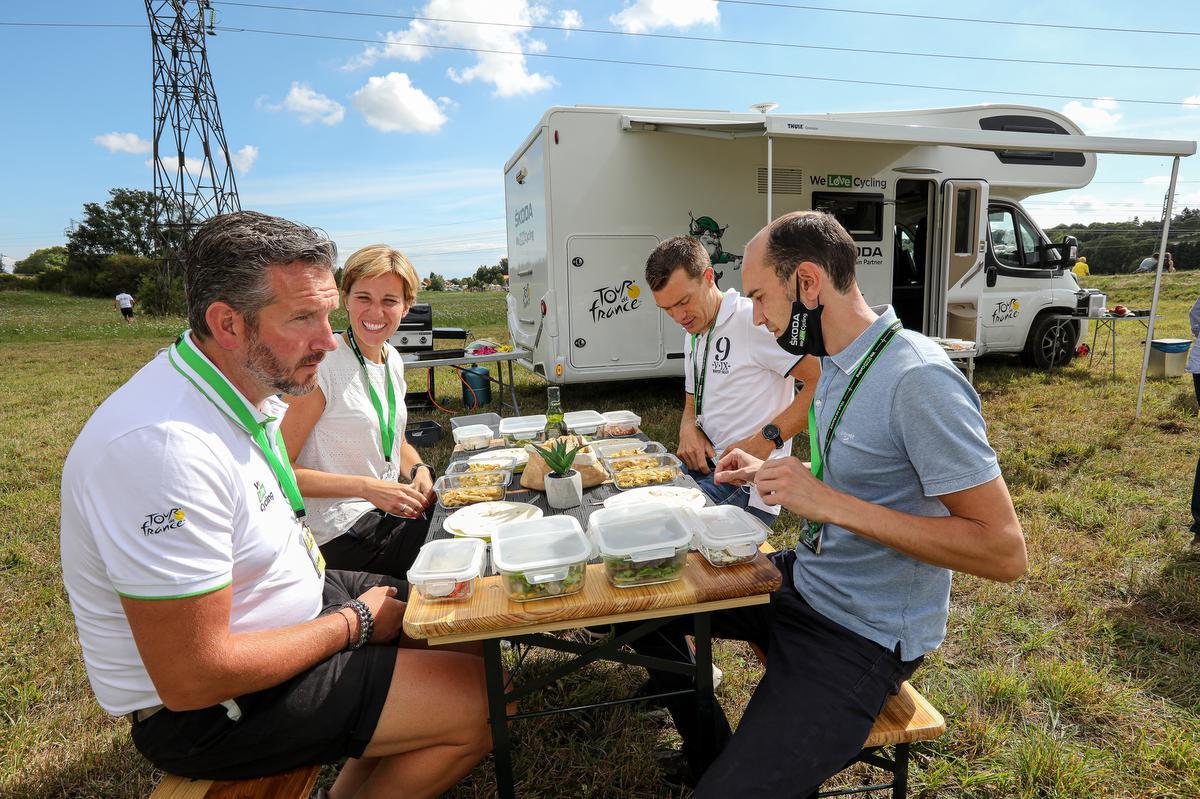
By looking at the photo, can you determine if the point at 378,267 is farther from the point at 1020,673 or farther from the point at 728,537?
the point at 1020,673

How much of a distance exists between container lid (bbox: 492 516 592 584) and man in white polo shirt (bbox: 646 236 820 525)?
127cm

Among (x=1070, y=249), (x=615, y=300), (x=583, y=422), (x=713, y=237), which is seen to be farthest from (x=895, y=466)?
(x=1070, y=249)

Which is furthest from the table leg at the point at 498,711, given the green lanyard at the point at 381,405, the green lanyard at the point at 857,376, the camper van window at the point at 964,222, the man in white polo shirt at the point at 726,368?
the camper van window at the point at 964,222

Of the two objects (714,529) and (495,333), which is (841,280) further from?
(495,333)

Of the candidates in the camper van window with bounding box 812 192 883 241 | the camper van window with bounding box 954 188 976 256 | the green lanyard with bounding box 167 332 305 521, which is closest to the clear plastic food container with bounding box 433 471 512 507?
the green lanyard with bounding box 167 332 305 521

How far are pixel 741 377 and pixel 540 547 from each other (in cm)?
168

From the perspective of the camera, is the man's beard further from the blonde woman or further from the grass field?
the grass field

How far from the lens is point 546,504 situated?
2.35m

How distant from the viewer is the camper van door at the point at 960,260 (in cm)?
754

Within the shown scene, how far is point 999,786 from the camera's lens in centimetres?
221

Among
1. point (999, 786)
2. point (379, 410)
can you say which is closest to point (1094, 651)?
point (999, 786)

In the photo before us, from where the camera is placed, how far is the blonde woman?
8.14ft

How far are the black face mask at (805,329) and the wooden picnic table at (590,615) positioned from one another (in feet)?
2.17

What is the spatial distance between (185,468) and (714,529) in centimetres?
138
